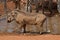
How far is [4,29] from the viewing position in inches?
149

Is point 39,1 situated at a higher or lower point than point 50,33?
higher

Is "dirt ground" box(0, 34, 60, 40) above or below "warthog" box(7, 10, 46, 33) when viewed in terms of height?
below

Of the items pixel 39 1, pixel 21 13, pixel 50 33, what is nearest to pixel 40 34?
pixel 50 33

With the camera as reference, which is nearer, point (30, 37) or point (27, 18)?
point (30, 37)

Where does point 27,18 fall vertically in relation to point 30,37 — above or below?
above

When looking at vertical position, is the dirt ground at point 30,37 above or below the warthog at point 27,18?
below

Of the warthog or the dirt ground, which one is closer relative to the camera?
the dirt ground

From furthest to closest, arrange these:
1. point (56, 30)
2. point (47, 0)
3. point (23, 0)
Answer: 1. point (23, 0)
2. point (47, 0)
3. point (56, 30)

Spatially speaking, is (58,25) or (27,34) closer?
(27,34)

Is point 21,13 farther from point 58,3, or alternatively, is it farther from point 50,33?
point 58,3

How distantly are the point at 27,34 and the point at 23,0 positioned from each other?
9.59 ft

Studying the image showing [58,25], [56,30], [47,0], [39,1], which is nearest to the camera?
[56,30]

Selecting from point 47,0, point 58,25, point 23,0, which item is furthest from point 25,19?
point 23,0

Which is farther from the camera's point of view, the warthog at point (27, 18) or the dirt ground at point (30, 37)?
the warthog at point (27, 18)
